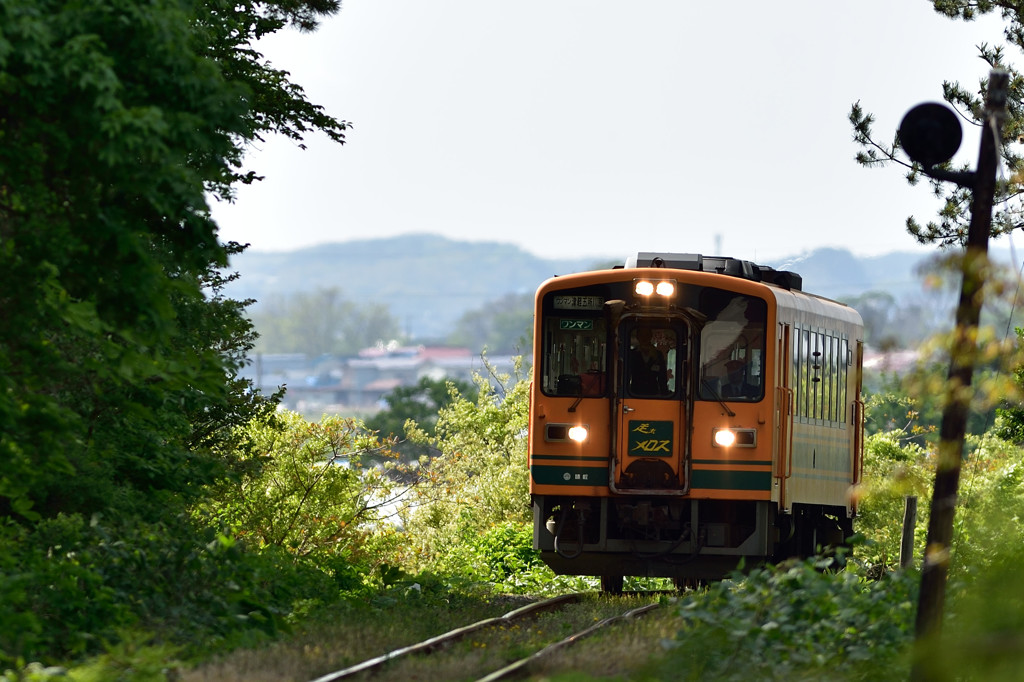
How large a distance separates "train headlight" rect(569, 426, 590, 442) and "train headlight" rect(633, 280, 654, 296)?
1462 millimetres

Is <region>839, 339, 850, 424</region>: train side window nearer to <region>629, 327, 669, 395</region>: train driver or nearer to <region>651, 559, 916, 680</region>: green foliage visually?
<region>629, 327, 669, 395</region>: train driver

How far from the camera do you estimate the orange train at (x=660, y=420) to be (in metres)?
16.2

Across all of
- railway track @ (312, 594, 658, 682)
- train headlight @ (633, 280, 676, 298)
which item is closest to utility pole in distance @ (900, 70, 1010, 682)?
railway track @ (312, 594, 658, 682)

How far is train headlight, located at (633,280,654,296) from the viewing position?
1620 cm

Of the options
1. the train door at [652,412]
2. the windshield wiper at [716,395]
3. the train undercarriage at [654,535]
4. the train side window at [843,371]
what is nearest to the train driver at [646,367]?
the train door at [652,412]

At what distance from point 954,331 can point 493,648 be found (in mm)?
4819

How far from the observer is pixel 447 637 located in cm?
1256

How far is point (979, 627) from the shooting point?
9977 mm

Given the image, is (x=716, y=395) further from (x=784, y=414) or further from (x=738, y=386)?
(x=784, y=414)

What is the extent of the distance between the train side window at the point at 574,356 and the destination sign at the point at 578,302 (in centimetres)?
10

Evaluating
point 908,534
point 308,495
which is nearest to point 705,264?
point 908,534

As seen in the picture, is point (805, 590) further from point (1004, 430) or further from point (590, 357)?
point (1004, 430)

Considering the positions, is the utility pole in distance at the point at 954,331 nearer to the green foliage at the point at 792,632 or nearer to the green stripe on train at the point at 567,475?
the green foliage at the point at 792,632

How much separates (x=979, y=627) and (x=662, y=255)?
7779 millimetres
